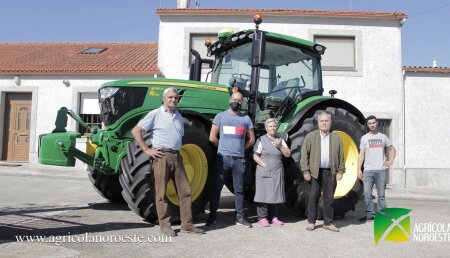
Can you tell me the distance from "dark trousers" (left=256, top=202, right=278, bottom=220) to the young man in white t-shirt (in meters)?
1.35

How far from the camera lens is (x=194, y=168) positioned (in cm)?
509

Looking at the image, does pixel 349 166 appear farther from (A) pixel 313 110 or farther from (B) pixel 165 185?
(B) pixel 165 185

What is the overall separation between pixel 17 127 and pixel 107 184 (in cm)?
973

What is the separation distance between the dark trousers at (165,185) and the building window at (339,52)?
9.74m

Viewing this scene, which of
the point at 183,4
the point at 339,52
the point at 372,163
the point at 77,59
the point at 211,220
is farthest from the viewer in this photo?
the point at 77,59

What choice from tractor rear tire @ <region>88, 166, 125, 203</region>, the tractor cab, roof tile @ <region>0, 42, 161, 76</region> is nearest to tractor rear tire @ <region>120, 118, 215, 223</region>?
the tractor cab

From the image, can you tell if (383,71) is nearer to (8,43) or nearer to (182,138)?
(182,138)

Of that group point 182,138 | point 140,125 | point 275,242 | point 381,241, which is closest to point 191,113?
point 182,138

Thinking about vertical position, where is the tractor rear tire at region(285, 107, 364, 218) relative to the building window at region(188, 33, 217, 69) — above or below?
below

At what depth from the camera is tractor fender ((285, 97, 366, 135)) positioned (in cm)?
550

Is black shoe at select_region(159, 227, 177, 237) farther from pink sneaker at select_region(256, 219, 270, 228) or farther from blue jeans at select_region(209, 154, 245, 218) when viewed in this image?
pink sneaker at select_region(256, 219, 270, 228)

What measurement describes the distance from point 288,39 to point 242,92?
3.81ft

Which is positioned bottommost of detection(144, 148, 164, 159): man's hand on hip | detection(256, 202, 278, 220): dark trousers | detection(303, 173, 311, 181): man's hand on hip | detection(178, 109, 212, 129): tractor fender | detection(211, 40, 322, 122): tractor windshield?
detection(256, 202, 278, 220): dark trousers

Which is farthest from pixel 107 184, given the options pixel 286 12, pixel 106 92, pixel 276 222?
pixel 286 12
